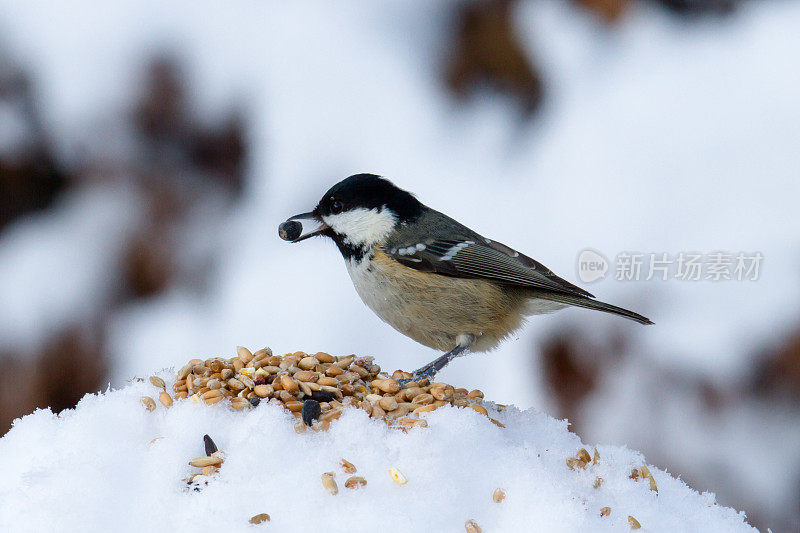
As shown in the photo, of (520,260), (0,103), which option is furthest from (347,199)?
(0,103)

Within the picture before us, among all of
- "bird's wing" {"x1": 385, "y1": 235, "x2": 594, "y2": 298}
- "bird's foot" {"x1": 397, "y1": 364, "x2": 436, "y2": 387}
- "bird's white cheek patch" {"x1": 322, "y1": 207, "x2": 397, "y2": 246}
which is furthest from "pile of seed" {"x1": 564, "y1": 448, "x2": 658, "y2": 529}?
"bird's white cheek patch" {"x1": 322, "y1": 207, "x2": 397, "y2": 246}

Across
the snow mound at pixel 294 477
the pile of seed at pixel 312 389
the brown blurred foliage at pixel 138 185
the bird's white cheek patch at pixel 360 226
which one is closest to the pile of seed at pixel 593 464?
the snow mound at pixel 294 477

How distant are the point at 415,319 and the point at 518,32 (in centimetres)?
61

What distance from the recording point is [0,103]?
1506mm

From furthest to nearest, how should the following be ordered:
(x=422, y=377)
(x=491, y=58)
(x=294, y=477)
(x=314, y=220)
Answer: (x=314, y=220), (x=491, y=58), (x=422, y=377), (x=294, y=477)

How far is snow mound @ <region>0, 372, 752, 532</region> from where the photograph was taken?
3.02 feet

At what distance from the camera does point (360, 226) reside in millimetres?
1642

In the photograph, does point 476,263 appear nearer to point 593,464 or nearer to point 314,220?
point 314,220

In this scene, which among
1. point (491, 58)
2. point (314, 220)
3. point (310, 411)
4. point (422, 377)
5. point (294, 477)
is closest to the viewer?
point (294, 477)

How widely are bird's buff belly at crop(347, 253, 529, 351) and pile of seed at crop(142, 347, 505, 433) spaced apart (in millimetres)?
265

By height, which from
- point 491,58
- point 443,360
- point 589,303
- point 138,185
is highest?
point 491,58

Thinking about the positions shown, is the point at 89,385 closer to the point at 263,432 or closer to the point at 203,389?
the point at 203,389

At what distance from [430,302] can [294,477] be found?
0.67 m

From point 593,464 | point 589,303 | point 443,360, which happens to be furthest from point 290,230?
point 593,464
